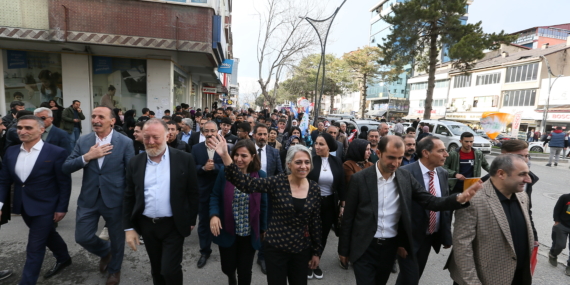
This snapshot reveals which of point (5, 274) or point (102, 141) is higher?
point (102, 141)

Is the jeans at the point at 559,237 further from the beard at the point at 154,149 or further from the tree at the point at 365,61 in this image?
the tree at the point at 365,61

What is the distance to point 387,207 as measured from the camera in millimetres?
2525

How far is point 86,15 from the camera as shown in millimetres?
9180

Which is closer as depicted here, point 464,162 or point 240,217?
point 240,217

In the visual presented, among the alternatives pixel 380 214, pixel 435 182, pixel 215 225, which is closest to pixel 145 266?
pixel 215 225

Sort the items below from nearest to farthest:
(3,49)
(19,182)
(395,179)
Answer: (395,179) < (19,182) < (3,49)

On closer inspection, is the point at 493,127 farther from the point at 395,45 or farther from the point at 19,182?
the point at 19,182

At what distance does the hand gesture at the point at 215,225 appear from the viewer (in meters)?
2.58

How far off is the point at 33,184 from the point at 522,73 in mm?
42108

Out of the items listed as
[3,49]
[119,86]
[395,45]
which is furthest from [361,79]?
[3,49]

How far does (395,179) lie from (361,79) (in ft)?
135

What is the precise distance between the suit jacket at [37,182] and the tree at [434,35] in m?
20.9

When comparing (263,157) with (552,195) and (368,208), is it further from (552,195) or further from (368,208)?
(552,195)

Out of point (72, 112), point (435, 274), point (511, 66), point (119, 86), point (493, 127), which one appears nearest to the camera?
point (435, 274)
